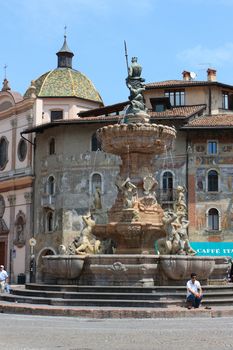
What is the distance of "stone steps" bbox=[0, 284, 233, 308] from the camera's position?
16500mm

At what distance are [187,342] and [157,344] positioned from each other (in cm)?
52

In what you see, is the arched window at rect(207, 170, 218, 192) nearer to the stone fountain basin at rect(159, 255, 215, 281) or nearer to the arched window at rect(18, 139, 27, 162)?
the arched window at rect(18, 139, 27, 162)

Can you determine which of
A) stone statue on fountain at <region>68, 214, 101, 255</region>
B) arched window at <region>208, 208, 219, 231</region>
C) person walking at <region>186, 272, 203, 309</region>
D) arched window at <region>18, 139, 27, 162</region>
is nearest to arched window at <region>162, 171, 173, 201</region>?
arched window at <region>208, 208, 219, 231</region>

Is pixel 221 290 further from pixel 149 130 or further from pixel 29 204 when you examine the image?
pixel 29 204

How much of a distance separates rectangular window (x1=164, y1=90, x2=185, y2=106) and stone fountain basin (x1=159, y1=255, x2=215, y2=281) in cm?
3420

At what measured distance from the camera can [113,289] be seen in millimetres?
17594

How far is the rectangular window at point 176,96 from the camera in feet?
170

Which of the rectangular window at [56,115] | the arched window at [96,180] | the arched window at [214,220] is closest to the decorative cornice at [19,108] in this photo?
the rectangular window at [56,115]

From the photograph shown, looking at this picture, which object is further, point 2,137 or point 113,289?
point 2,137

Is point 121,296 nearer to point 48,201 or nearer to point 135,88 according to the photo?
point 135,88

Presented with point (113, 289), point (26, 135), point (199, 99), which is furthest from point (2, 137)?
point (113, 289)

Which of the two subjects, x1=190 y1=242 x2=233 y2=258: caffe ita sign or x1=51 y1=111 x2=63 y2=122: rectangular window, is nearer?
x1=190 y1=242 x2=233 y2=258: caffe ita sign

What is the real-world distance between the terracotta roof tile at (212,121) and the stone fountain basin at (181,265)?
26485 millimetres

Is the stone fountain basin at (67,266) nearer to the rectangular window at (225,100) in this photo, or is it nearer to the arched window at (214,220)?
the arched window at (214,220)
